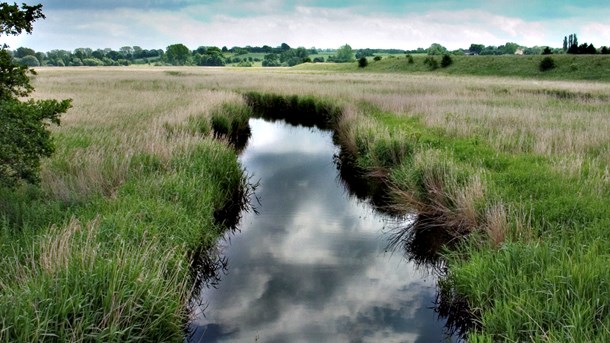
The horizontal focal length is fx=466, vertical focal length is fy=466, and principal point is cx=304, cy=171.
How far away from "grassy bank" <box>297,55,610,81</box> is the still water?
4534 cm

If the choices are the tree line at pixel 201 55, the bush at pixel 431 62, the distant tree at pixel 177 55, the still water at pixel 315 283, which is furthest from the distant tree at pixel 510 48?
the still water at pixel 315 283

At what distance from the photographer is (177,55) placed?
136625mm

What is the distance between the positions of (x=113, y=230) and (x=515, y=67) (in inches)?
2273

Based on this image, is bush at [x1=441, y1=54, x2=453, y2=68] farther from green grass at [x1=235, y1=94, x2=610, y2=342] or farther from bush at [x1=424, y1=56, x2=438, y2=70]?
green grass at [x1=235, y1=94, x2=610, y2=342]

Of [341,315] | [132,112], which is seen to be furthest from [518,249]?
[132,112]

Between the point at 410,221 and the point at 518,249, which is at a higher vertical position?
the point at 518,249

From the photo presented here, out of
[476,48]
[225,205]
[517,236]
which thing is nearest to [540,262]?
[517,236]

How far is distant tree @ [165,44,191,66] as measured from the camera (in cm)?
13512

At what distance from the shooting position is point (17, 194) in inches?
275

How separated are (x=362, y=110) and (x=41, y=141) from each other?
14.4m

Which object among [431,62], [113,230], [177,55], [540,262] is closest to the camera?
[540,262]

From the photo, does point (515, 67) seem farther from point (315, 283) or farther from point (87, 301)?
point (87, 301)

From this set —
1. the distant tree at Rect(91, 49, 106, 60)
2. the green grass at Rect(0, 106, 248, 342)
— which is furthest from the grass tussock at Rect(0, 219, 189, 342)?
the distant tree at Rect(91, 49, 106, 60)

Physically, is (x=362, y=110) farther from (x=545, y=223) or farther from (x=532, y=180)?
(x=545, y=223)
